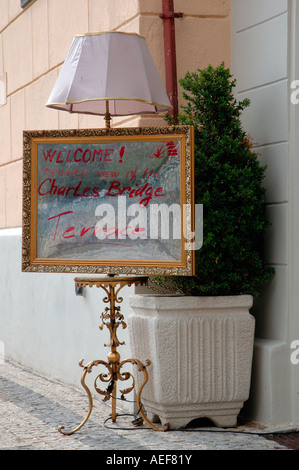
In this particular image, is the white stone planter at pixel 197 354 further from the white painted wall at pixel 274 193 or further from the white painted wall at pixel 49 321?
the white painted wall at pixel 49 321

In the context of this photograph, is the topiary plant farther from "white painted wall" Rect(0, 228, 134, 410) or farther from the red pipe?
"white painted wall" Rect(0, 228, 134, 410)

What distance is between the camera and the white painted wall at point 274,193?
15.3 ft

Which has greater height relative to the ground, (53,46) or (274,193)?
(53,46)

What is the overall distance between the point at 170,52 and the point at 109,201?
1.24 meters

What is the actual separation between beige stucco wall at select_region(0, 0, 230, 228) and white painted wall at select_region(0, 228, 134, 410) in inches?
22.6

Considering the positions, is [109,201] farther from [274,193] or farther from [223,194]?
[274,193]

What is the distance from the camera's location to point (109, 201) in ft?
14.1

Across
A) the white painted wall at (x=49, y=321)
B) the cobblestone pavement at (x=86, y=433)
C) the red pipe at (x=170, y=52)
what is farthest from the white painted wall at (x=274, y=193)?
the white painted wall at (x=49, y=321)

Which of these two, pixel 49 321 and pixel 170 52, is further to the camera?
pixel 49 321

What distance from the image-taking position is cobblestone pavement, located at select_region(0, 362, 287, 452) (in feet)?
13.8

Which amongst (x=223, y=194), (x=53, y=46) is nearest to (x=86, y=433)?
(x=223, y=194)

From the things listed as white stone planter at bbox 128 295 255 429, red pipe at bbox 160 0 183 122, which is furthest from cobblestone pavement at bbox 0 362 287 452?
red pipe at bbox 160 0 183 122
